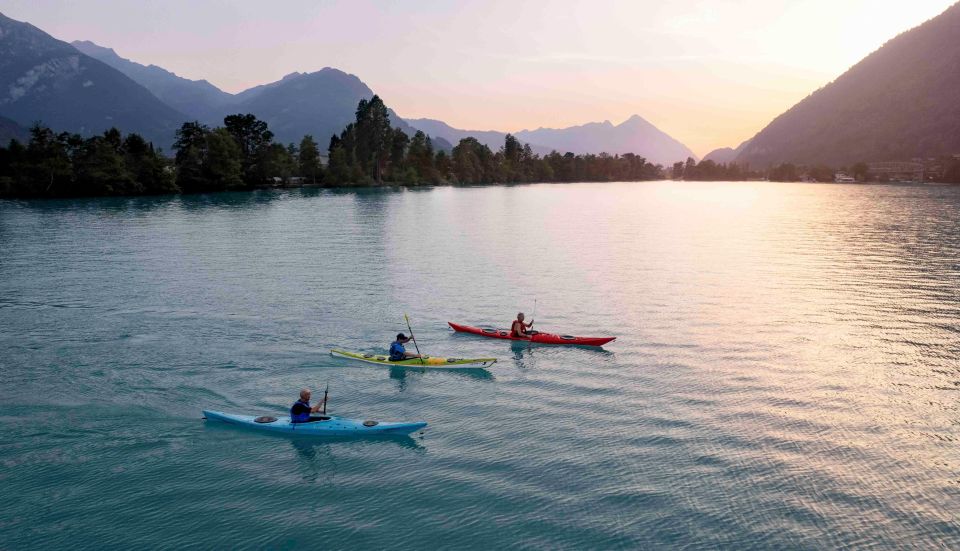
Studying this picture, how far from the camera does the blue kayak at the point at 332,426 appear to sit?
72.3ft

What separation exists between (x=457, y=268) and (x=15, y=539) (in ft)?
147

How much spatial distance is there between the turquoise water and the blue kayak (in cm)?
46

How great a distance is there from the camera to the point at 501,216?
118 meters

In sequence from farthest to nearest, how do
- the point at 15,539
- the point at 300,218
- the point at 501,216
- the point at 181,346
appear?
the point at 501,216 → the point at 300,218 → the point at 181,346 → the point at 15,539

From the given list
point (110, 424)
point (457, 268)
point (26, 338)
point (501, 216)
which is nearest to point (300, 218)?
point (501, 216)

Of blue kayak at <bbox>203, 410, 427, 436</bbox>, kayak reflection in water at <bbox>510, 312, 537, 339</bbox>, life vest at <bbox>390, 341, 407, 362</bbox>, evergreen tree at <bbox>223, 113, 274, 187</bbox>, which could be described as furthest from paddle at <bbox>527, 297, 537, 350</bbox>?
evergreen tree at <bbox>223, 113, 274, 187</bbox>

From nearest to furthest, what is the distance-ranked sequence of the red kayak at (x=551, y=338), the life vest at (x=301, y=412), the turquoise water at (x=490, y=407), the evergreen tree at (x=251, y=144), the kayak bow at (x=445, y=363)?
the turquoise water at (x=490, y=407)
the life vest at (x=301, y=412)
the kayak bow at (x=445, y=363)
the red kayak at (x=551, y=338)
the evergreen tree at (x=251, y=144)

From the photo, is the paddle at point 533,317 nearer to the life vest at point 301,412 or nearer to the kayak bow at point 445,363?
the kayak bow at point 445,363

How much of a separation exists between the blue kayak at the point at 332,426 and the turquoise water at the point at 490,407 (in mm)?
460

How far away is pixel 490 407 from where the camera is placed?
2491cm

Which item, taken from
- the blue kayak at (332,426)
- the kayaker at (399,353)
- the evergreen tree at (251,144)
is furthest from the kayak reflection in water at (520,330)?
the evergreen tree at (251,144)

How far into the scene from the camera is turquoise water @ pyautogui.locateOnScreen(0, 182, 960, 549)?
55.5ft

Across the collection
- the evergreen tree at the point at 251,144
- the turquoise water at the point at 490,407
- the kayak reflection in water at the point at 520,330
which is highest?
the evergreen tree at the point at 251,144

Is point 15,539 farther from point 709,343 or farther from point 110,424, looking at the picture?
point 709,343
